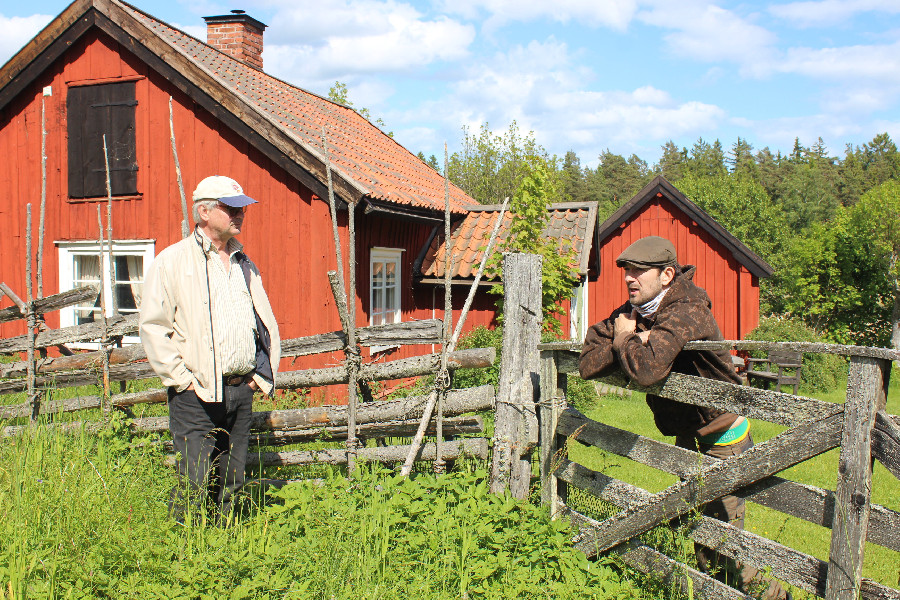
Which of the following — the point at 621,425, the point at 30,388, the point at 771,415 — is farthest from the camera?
the point at 621,425

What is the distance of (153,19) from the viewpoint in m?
10.8

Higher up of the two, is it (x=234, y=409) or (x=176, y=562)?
(x=234, y=409)

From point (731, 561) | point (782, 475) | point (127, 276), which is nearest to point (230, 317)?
point (731, 561)

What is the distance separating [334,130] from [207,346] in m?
8.04

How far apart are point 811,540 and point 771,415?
3.45m

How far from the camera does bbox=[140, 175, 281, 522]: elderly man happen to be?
357cm

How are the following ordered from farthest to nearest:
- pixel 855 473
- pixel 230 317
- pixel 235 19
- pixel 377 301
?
pixel 235 19 → pixel 377 301 → pixel 230 317 → pixel 855 473

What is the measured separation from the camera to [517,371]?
3.79 metres

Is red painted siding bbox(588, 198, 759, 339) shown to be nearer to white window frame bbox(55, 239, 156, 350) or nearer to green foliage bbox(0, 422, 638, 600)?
white window frame bbox(55, 239, 156, 350)

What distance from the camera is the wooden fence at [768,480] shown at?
239 cm

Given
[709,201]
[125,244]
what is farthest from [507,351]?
[709,201]

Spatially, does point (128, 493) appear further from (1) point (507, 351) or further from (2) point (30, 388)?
(1) point (507, 351)

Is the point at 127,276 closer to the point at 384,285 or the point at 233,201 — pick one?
the point at 384,285

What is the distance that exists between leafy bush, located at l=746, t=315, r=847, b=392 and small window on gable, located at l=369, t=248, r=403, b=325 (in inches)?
360
